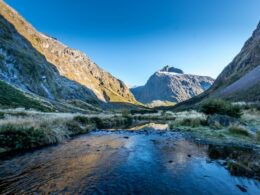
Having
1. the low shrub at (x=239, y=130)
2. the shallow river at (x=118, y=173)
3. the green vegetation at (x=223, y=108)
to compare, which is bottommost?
the shallow river at (x=118, y=173)

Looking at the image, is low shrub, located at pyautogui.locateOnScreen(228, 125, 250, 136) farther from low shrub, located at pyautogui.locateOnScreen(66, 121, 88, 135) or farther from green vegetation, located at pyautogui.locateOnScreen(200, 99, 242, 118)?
low shrub, located at pyautogui.locateOnScreen(66, 121, 88, 135)

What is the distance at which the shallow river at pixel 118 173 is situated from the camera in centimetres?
998

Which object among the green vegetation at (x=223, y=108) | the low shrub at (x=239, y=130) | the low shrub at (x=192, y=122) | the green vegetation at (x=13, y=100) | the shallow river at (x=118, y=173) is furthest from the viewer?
the green vegetation at (x=13, y=100)

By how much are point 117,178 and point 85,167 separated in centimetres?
266

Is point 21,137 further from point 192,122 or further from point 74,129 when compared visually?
point 192,122

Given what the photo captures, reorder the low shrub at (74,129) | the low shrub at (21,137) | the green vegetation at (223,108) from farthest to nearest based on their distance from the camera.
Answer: the green vegetation at (223,108), the low shrub at (74,129), the low shrub at (21,137)

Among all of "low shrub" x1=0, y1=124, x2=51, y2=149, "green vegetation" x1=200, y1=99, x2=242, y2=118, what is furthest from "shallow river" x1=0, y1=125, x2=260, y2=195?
"green vegetation" x1=200, y1=99, x2=242, y2=118

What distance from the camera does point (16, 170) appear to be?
12242mm

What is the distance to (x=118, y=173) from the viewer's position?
1227 centimetres

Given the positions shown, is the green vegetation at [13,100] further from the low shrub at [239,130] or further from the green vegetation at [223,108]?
the low shrub at [239,130]

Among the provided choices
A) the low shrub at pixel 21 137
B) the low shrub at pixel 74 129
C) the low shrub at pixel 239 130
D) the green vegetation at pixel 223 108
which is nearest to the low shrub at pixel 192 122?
the green vegetation at pixel 223 108

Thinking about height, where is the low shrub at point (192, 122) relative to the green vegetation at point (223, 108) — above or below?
below

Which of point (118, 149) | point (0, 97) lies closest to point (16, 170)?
point (118, 149)

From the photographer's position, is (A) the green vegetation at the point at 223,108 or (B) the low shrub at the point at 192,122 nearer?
(B) the low shrub at the point at 192,122
